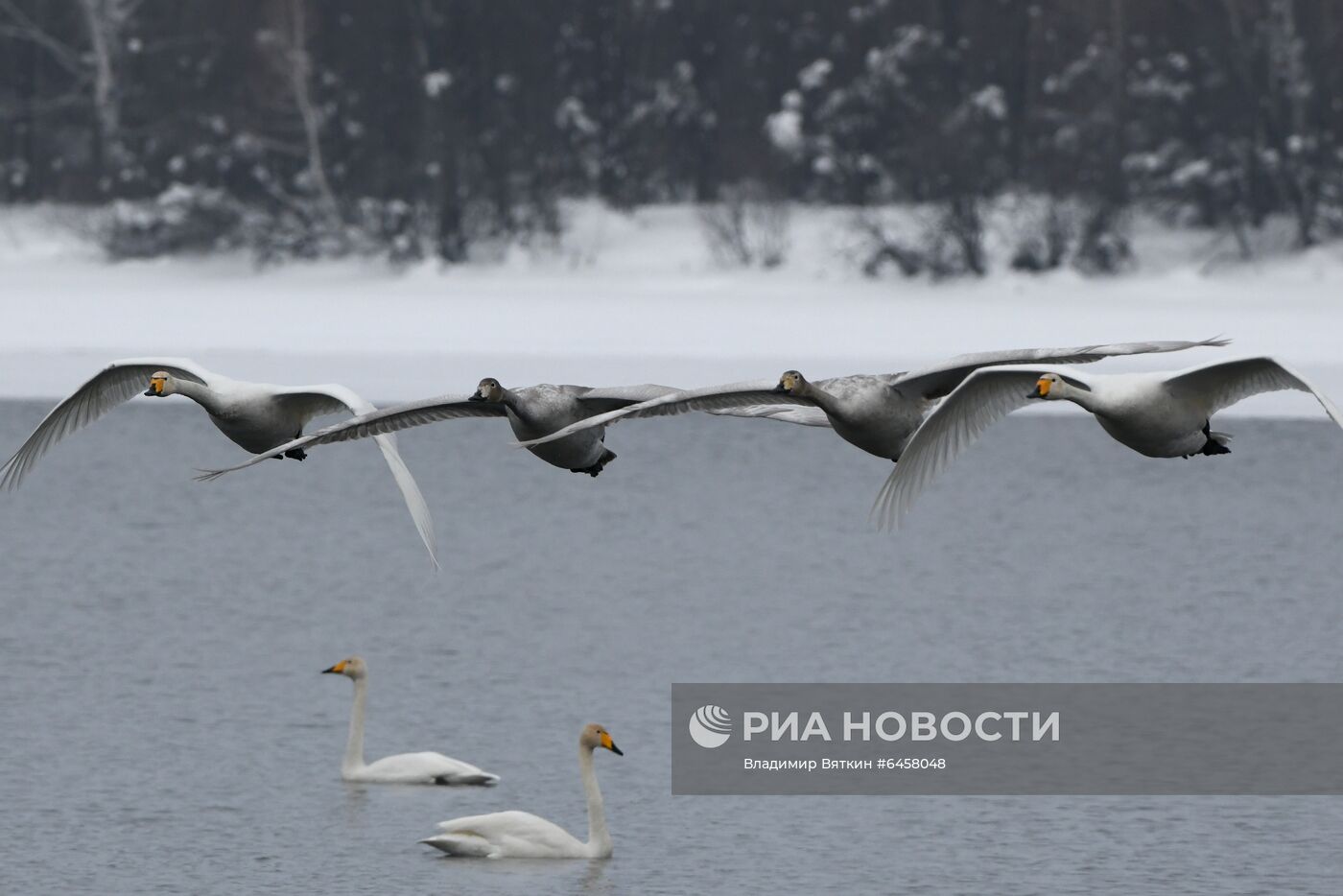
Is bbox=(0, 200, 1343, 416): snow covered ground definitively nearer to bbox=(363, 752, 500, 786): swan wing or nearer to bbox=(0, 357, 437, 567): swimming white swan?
bbox=(363, 752, 500, 786): swan wing

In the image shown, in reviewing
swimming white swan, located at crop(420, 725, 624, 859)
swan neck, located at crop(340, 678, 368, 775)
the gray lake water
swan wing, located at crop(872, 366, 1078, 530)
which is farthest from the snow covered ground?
swan wing, located at crop(872, 366, 1078, 530)

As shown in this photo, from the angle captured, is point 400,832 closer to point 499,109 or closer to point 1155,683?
point 1155,683

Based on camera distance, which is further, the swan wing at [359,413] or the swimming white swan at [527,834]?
the swimming white swan at [527,834]

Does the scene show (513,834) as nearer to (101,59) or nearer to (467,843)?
(467,843)

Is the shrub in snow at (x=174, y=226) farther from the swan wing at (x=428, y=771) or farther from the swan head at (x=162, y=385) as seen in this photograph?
the swan head at (x=162, y=385)

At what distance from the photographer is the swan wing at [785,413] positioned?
5773mm

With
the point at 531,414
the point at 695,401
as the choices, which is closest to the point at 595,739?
the point at 531,414

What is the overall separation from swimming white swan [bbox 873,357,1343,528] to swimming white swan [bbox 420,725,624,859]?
22.2m

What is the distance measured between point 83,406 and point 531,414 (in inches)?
53.9

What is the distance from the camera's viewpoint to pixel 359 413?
223 inches

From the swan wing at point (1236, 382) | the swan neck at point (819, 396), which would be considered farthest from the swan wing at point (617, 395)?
the swan wing at point (1236, 382)

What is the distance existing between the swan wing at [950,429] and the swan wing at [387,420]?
931 millimetres

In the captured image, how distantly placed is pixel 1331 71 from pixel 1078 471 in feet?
35.0

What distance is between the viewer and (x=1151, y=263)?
49.1 metres
